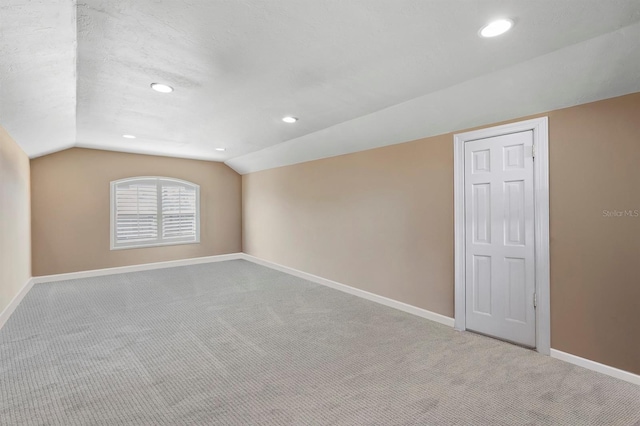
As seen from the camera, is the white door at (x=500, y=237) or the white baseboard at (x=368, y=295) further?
the white baseboard at (x=368, y=295)

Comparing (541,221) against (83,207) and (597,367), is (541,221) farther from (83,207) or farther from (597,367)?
(83,207)

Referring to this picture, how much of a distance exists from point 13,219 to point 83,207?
1674 mm

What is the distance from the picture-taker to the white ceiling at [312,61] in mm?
1602

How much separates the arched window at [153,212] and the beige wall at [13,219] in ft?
4.25

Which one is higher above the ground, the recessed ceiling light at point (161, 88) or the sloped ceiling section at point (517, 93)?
the recessed ceiling light at point (161, 88)

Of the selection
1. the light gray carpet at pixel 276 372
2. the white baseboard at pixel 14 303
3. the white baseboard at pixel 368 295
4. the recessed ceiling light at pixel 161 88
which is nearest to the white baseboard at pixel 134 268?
the white baseboard at pixel 14 303

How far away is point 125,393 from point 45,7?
7.63ft

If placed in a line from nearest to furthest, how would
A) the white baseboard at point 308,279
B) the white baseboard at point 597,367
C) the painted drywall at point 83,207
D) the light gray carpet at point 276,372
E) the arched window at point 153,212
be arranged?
1. the light gray carpet at point 276,372
2. the white baseboard at point 597,367
3. the white baseboard at point 308,279
4. the painted drywall at point 83,207
5. the arched window at point 153,212

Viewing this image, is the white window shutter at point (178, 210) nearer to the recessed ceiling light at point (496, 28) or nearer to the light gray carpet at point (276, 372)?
the light gray carpet at point (276, 372)

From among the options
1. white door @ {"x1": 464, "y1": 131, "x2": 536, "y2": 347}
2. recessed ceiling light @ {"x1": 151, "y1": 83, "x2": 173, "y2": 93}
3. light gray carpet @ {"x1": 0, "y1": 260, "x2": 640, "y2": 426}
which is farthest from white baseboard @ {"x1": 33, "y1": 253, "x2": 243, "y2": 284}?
white door @ {"x1": 464, "y1": 131, "x2": 536, "y2": 347}

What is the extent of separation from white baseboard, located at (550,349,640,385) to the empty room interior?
0.5 inches

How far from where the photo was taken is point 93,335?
3.00 meters

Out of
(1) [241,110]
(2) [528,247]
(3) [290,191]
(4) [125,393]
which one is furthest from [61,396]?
(3) [290,191]

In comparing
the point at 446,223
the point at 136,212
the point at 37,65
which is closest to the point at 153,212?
the point at 136,212
